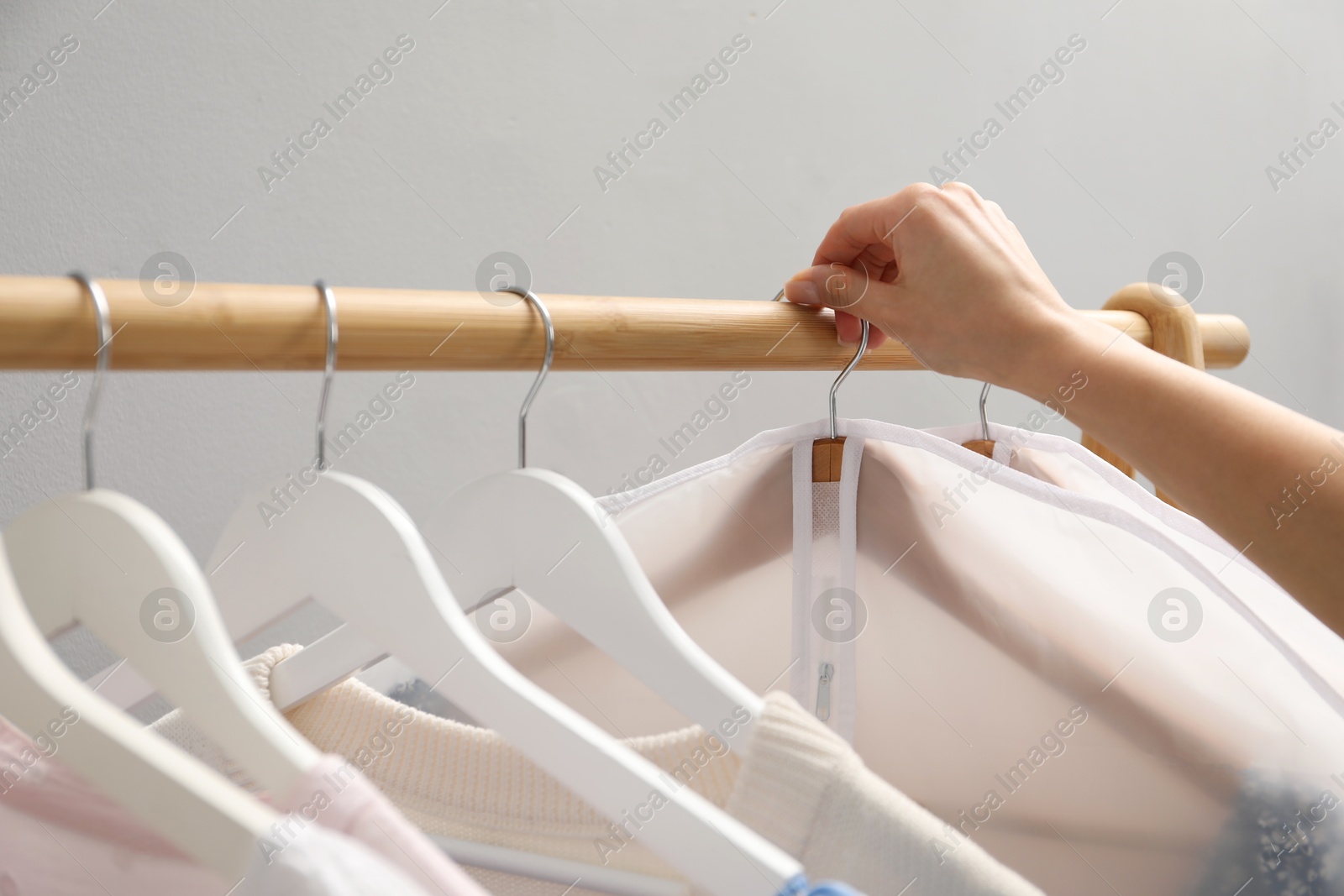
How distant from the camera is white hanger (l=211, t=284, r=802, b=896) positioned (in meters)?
0.31

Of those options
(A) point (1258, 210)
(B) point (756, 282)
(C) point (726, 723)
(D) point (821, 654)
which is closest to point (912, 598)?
(D) point (821, 654)

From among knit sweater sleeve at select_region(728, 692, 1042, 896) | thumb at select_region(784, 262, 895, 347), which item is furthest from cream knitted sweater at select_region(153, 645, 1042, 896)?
thumb at select_region(784, 262, 895, 347)

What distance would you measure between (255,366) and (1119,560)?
0.43 meters

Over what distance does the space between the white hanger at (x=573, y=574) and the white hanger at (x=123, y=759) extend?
0.13 meters

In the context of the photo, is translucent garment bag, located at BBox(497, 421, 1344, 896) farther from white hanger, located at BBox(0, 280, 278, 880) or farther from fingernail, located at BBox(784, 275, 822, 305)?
white hanger, located at BBox(0, 280, 278, 880)

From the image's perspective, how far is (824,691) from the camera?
62cm

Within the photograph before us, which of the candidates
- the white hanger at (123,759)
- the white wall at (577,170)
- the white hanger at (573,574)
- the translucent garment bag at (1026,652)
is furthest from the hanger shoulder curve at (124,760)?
the white wall at (577,170)

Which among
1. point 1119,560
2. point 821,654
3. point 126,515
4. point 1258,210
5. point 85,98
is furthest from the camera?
point 1258,210

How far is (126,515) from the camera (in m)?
0.30

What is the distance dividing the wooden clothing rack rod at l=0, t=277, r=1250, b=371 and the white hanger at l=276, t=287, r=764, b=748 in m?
0.02

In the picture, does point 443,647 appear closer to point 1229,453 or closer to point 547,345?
point 547,345

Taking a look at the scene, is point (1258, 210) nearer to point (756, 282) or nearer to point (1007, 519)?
point (756, 282)

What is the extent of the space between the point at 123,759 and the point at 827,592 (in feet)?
1.40

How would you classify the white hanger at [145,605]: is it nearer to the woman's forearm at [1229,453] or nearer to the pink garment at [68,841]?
the pink garment at [68,841]
